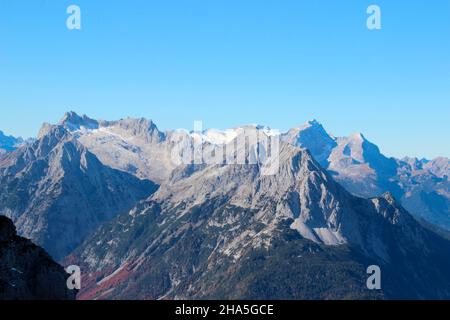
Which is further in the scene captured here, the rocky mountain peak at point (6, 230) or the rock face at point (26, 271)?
the rocky mountain peak at point (6, 230)

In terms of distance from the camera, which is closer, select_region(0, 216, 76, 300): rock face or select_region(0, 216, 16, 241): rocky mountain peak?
select_region(0, 216, 76, 300): rock face

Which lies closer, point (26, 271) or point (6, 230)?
point (26, 271)

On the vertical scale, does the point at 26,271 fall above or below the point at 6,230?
below

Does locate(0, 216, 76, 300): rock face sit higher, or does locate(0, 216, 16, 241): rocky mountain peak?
locate(0, 216, 16, 241): rocky mountain peak

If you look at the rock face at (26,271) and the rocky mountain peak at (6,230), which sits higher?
the rocky mountain peak at (6,230)
